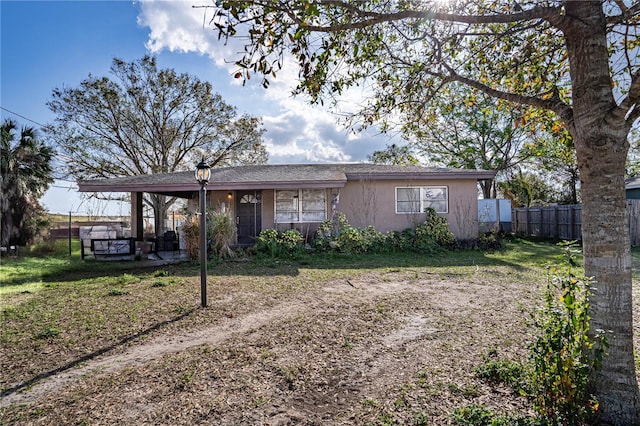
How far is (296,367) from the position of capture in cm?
305

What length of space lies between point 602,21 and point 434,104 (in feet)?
6.33

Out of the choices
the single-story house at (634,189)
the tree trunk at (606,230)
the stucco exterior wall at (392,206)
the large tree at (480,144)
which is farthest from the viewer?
the large tree at (480,144)

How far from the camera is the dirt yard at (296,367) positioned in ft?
7.77

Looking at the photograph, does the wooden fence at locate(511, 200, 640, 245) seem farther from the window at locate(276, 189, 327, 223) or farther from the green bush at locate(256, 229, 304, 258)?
the green bush at locate(256, 229, 304, 258)

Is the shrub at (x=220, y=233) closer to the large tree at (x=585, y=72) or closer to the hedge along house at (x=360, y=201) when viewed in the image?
the hedge along house at (x=360, y=201)

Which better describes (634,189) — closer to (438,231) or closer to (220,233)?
(438,231)

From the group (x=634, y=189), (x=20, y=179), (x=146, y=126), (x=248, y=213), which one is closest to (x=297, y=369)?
(x=248, y=213)

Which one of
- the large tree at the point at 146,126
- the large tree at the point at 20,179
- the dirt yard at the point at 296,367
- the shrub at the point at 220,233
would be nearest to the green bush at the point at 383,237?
the shrub at the point at 220,233

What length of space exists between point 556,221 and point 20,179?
2285 cm

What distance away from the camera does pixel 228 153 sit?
19625 mm

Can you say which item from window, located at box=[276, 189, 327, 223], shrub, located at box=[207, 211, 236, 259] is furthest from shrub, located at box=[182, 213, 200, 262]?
window, located at box=[276, 189, 327, 223]

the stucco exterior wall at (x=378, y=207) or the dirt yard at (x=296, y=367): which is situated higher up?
the stucco exterior wall at (x=378, y=207)

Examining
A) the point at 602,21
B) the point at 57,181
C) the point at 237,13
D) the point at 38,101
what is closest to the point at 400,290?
the point at 602,21

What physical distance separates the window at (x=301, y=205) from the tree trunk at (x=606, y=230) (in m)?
10.0
